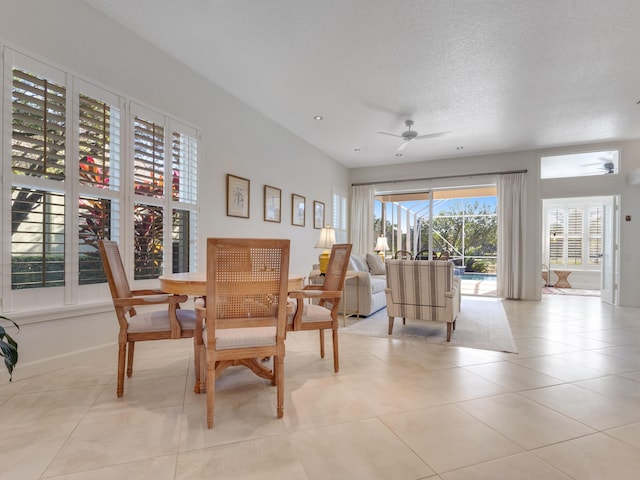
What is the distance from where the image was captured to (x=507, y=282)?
6758 mm

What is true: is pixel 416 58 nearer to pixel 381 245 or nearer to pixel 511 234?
pixel 381 245

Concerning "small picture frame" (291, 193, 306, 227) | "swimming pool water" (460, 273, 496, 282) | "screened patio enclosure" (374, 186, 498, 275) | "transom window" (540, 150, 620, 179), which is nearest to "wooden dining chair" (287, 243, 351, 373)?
"small picture frame" (291, 193, 306, 227)

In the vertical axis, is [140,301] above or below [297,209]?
below

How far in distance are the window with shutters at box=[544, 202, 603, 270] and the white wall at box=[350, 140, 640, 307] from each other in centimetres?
325

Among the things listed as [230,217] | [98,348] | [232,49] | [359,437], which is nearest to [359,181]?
[230,217]

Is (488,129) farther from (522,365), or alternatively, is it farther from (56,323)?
(56,323)

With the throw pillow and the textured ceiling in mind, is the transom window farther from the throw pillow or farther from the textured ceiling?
the throw pillow

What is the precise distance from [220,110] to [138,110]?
48.4 inches

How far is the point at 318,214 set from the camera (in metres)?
6.80

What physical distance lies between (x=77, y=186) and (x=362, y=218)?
6287 millimetres

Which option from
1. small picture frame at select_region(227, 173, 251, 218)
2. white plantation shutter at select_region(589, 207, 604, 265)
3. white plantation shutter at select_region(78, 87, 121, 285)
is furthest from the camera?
white plantation shutter at select_region(589, 207, 604, 265)

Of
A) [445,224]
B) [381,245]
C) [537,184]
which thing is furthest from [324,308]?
[445,224]

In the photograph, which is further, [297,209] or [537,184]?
[537,184]

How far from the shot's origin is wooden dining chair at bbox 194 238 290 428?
1.76 metres
